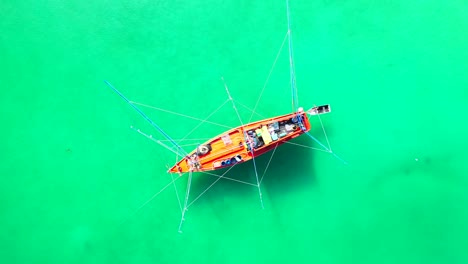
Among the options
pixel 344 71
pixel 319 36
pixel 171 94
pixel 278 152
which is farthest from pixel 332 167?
pixel 171 94

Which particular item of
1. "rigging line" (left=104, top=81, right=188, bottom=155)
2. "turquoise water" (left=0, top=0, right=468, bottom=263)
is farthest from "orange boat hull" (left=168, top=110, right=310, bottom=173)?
"turquoise water" (left=0, top=0, right=468, bottom=263)

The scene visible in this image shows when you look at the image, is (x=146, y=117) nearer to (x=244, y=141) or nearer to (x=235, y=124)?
(x=235, y=124)

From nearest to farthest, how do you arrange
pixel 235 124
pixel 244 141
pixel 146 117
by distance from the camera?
pixel 244 141 < pixel 146 117 < pixel 235 124

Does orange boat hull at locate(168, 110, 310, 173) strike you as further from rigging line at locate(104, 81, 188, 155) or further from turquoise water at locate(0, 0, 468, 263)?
turquoise water at locate(0, 0, 468, 263)

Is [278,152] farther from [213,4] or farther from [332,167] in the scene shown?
[213,4]

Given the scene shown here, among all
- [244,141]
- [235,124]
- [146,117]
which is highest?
[146,117]

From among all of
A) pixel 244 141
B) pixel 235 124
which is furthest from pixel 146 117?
pixel 244 141

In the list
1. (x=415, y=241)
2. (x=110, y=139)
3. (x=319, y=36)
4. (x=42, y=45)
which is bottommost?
(x=415, y=241)

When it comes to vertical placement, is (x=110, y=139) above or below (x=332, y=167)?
above
